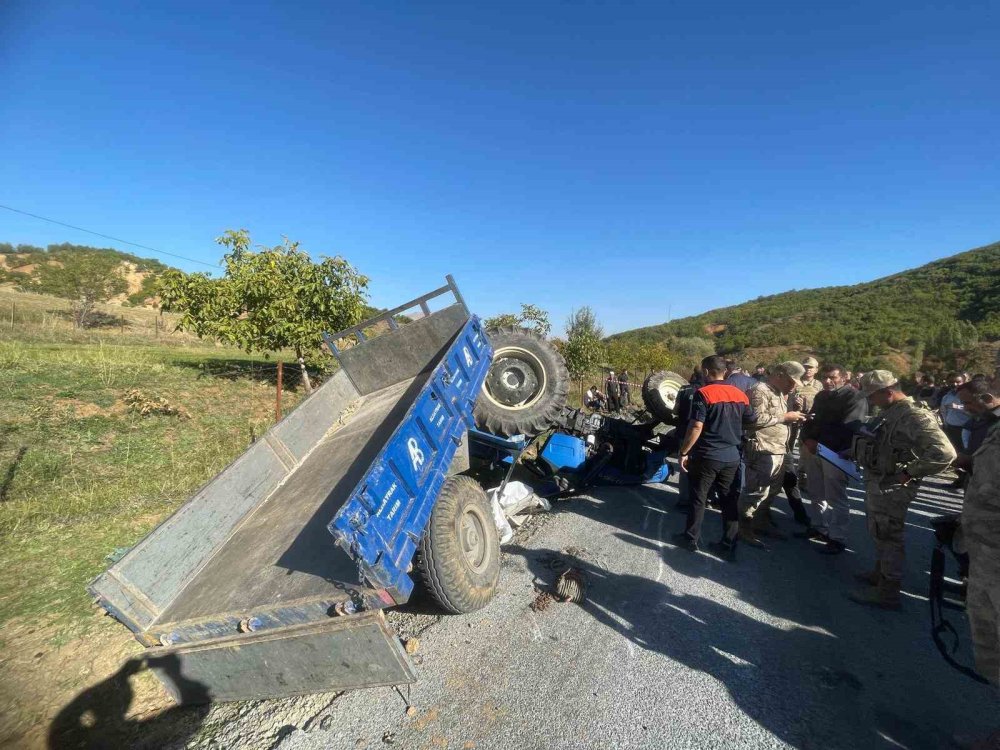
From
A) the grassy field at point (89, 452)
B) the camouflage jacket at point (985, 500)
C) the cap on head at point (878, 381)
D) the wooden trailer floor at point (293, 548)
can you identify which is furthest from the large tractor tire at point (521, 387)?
the grassy field at point (89, 452)

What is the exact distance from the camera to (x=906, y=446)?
3.02m

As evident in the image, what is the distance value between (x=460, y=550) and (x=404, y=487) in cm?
68

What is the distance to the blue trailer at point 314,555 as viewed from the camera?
2084 millimetres

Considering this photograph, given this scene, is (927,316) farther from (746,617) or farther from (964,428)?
(746,617)

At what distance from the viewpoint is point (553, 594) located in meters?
3.29

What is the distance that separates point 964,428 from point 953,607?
3.26 m

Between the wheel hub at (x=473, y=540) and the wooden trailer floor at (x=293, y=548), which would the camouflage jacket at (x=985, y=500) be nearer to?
the wheel hub at (x=473, y=540)

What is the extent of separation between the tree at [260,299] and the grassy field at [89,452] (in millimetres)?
1464

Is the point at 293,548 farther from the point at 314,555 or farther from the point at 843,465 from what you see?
the point at 843,465

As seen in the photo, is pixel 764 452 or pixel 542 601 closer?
pixel 542 601

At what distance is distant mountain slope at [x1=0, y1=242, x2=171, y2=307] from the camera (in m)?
30.1

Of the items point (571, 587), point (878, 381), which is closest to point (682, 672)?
point (571, 587)

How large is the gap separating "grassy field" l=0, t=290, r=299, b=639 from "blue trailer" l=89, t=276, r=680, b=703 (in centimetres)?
144

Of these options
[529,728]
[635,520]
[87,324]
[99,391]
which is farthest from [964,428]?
[87,324]
